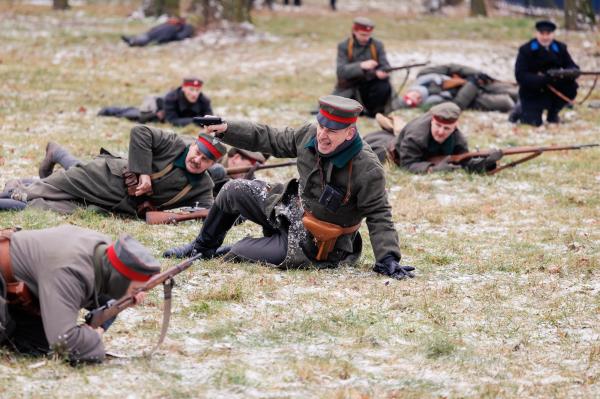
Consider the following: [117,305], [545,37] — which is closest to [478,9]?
[545,37]

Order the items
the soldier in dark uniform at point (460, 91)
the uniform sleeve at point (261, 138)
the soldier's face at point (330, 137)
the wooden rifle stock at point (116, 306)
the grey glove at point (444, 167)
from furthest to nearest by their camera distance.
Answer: the soldier in dark uniform at point (460, 91) → the grey glove at point (444, 167) → the uniform sleeve at point (261, 138) → the soldier's face at point (330, 137) → the wooden rifle stock at point (116, 306)

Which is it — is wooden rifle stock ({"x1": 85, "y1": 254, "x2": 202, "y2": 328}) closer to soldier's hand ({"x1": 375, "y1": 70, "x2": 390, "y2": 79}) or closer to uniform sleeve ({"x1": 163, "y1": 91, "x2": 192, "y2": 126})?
uniform sleeve ({"x1": 163, "y1": 91, "x2": 192, "y2": 126})

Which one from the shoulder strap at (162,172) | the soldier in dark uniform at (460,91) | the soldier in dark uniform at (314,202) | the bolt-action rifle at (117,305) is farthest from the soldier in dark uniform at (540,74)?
the bolt-action rifle at (117,305)

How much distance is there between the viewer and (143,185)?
9.50 m

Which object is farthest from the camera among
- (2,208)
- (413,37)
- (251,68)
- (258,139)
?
(413,37)

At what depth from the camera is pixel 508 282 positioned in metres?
8.36

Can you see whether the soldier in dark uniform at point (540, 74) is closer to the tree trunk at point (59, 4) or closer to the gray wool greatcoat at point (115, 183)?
the gray wool greatcoat at point (115, 183)

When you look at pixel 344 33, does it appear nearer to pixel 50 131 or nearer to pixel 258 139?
pixel 50 131

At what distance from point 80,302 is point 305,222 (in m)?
2.86

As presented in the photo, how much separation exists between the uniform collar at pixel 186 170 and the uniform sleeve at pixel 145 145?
172mm

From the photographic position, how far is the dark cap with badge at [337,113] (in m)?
7.58

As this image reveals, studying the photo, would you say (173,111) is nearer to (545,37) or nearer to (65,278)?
(545,37)

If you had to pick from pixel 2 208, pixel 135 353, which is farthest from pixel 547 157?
pixel 135 353

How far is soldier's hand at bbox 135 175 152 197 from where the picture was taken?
9.49m
